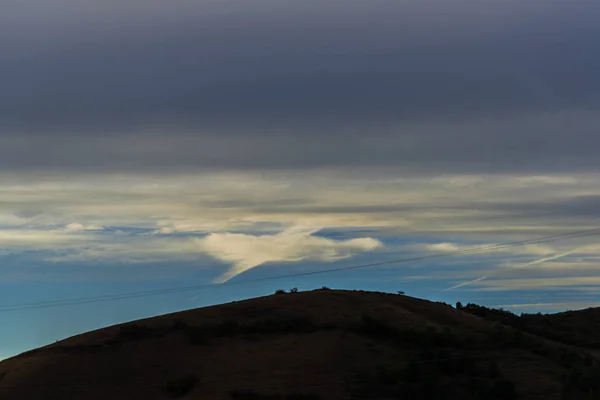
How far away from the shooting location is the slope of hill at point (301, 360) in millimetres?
48594

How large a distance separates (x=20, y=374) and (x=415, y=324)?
1106 inches

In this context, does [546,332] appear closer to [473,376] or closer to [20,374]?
[473,376]

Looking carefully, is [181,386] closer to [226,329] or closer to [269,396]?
[269,396]

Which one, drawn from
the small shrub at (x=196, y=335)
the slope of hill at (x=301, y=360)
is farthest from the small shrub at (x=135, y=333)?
the small shrub at (x=196, y=335)

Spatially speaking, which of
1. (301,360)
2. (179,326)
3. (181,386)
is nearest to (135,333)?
(179,326)

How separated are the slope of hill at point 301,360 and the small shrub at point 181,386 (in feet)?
0.23

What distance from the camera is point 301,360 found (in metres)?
53.3

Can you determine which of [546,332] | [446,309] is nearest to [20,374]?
[446,309]

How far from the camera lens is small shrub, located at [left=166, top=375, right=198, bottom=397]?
4928 cm

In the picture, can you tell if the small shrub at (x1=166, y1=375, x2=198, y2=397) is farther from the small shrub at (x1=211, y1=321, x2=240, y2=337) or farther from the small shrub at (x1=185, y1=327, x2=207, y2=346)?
the small shrub at (x1=211, y1=321, x2=240, y2=337)

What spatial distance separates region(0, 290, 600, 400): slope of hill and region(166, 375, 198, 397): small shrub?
7 centimetres

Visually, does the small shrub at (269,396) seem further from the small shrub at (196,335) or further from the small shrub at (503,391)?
the small shrub at (196,335)

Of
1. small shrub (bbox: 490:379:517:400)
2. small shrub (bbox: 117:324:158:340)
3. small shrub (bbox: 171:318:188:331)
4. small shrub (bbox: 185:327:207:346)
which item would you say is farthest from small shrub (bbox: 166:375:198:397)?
small shrub (bbox: 490:379:517:400)

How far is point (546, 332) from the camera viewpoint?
272ft
